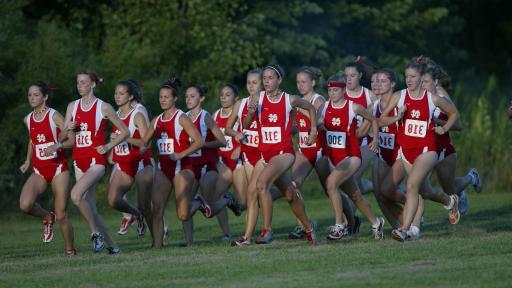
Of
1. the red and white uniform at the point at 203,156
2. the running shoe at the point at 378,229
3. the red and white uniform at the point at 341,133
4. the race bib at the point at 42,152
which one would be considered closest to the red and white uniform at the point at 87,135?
the race bib at the point at 42,152

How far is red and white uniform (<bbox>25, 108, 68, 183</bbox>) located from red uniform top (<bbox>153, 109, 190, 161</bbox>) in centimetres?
121

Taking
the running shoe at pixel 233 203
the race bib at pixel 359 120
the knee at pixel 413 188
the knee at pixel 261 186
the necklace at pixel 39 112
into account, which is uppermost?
the necklace at pixel 39 112

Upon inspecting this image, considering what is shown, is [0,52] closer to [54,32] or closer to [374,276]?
[54,32]

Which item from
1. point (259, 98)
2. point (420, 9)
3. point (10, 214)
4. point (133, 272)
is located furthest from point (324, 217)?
point (420, 9)

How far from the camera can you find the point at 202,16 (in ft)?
97.7

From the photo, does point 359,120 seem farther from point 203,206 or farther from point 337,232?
point 203,206

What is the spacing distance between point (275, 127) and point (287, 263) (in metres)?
2.33

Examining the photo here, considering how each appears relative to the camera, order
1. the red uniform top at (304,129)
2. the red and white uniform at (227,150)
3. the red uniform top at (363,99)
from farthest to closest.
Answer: the red and white uniform at (227,150)
the red uniform top at (363,99)
the red uniform top at (304,129)

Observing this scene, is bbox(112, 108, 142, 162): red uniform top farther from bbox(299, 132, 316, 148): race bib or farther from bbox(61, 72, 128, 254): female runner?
bbox(299, 132, 316, 148): race bib

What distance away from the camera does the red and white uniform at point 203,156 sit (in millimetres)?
16672

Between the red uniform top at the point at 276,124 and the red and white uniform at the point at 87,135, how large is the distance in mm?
1902

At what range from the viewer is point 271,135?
15727 mm

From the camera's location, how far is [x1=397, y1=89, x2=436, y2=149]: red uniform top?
15665mm

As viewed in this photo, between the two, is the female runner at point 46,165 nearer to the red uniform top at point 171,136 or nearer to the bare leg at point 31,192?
the bare leg at point 31,192
